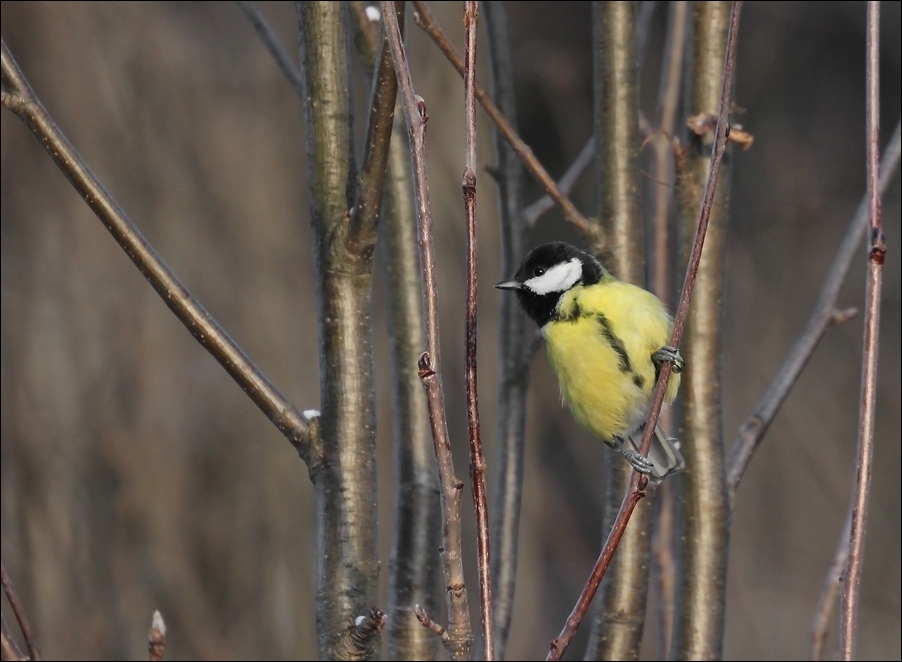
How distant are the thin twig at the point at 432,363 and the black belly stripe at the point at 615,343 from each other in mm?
760

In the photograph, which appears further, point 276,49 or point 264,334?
point 264,334

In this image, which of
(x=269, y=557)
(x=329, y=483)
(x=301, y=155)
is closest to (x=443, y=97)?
(x=301, y=155)

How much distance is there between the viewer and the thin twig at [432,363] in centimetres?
85

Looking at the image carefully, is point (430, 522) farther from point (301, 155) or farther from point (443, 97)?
point (301, 155)

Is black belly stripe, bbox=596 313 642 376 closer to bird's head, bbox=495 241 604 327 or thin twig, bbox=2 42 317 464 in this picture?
bird's head, bbox=495 241 604 327

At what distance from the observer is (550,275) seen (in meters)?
1.74

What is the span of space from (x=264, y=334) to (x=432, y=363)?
347 cm

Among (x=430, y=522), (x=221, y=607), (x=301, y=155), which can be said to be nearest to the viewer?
(x=430, y=522)

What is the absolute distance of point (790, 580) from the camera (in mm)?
4582

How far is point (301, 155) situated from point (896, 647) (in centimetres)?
341

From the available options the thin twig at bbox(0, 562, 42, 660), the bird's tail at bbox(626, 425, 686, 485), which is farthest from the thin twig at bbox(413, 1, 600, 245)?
the thin twig at bbox(0, 562, 42, 660)

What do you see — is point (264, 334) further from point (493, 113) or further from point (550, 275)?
point (493, 113)

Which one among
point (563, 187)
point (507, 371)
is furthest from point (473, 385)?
point (563, 187)

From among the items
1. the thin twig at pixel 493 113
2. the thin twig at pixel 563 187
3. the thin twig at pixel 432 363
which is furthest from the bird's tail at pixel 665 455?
the thin twig at pixel 432 363
